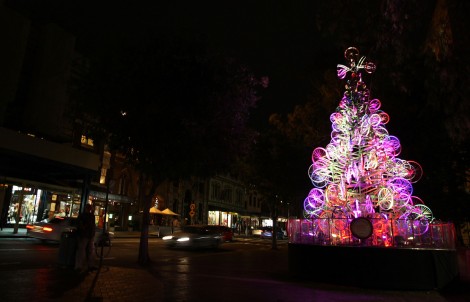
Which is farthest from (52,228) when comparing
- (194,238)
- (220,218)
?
(220,218)

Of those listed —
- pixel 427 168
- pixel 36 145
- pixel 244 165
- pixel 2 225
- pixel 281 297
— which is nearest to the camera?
pixel 281 297

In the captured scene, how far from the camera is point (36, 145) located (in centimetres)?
2544

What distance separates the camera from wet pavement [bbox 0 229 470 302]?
8.38 metres

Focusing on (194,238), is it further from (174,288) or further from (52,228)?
(174,288)

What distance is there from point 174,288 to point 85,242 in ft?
11.8

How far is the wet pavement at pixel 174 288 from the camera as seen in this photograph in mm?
8383

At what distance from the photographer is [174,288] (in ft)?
31.3

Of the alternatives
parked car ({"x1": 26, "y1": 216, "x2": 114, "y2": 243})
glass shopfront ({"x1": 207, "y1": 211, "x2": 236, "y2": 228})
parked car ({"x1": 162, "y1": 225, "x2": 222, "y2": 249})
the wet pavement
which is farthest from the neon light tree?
glass shopfront ({"x1": 207, "y1": 211, "x2": 236, "y2": 228})

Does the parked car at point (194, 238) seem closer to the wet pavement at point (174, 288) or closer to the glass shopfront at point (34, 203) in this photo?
the wet pavement at point (174, 288)

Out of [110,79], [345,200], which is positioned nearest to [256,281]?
[345,200]

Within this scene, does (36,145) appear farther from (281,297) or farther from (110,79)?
(281,297)

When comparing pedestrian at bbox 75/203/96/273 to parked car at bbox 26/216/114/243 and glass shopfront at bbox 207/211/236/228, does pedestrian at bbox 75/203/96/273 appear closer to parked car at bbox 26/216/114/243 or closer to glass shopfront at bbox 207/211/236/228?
parked car at bbox 26/216/114/243

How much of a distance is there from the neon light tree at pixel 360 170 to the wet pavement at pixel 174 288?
302 centimetres

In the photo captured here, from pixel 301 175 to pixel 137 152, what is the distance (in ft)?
54.3
